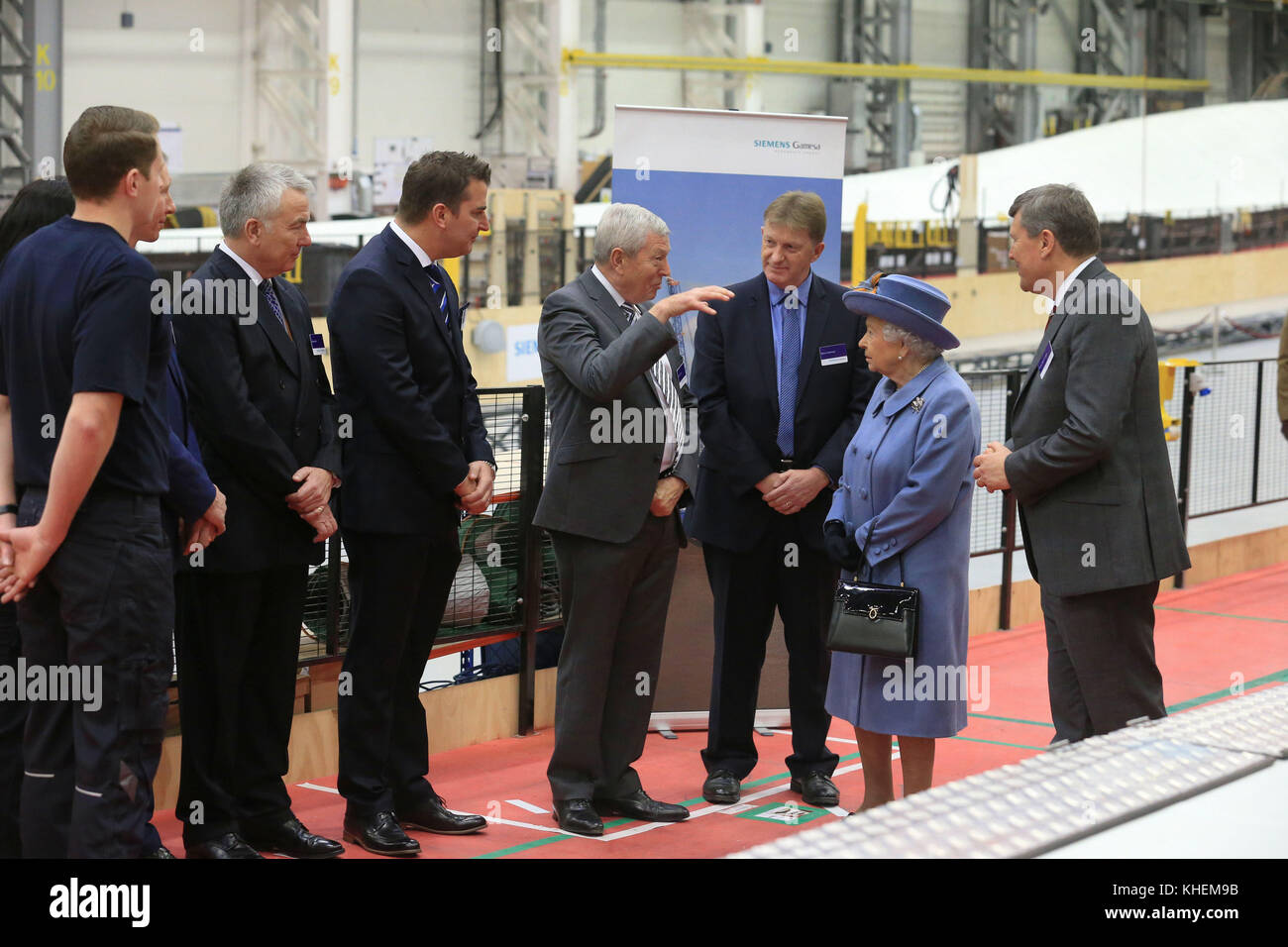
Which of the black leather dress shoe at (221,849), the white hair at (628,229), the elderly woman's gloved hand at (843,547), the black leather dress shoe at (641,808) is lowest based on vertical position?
the black leather dress shoe at (641,808)

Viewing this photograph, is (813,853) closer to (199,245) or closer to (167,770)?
(167,770)

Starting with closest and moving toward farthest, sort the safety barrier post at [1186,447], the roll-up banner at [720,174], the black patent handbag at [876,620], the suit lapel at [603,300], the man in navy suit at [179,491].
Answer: the man in navy suit at [179,491], the black patent handbag at [876,620], the suit lapel at [603,300], the roll-up banner at [720,174], the safety barrier post at [1186,447]

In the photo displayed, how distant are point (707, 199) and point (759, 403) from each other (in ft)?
3.70

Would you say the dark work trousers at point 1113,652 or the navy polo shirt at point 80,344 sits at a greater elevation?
the navy polo shirt at point 80,344

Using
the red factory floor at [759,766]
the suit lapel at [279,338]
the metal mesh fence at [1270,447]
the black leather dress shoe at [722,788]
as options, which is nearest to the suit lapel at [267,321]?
the suit lapel at [279,338]

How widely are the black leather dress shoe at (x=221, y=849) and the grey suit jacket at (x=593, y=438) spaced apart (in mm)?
1040

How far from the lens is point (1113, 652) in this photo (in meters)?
3.18

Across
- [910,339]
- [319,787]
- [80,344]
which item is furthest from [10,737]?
[910,339]

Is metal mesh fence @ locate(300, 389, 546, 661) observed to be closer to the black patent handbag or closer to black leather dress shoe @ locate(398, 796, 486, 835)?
black leather dress shoe @ locate(398, 796, 486, 835)

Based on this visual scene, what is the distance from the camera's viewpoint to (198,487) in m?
2.77

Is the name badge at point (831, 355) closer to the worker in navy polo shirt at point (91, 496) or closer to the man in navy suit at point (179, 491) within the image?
the man in navy suit at point (179, 491)

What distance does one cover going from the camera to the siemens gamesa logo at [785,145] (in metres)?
4.70

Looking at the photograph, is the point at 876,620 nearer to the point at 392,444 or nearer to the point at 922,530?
the point at 922,530

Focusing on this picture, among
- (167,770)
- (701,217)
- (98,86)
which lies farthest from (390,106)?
(167,770)
